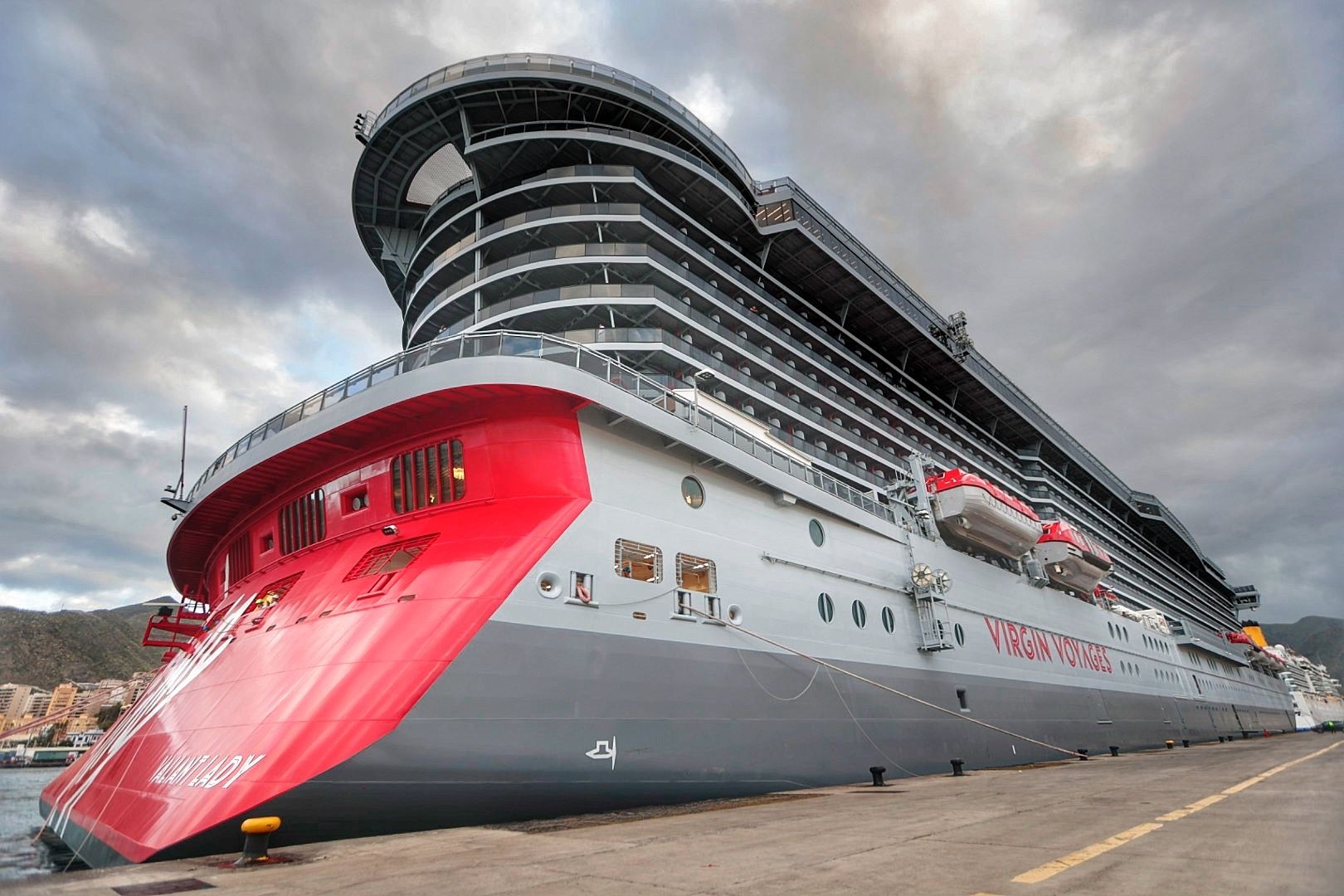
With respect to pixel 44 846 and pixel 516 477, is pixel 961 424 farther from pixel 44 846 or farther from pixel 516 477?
pixel 44 846

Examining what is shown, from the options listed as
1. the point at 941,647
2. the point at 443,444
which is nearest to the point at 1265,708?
the point at 941,647

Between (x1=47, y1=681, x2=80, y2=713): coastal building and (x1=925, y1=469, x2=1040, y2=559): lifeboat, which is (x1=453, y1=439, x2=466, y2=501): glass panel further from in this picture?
(x1=925, y1=469, x2=1040, y2=559): lifeboat

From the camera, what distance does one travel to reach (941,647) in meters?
19.0

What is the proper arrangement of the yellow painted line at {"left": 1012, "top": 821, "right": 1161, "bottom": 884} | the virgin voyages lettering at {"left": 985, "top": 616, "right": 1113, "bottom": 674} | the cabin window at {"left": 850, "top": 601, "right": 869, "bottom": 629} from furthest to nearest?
the virgin voyages lettering at {"left": 985, "top": 616, "right": 1113, "bottom": 674}
the cabin window at {"left": 850, "top": 601, "right": 869, "bottom": 629}
the yellow painted line at {"left": 1012, "top": 821, "right": 1161, "bottom": 884}

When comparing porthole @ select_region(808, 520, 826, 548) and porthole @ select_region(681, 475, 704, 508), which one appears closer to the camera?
porthole @ select_region(681, 475, 704, 508)

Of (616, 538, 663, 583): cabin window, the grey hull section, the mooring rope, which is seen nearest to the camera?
the grey hull section

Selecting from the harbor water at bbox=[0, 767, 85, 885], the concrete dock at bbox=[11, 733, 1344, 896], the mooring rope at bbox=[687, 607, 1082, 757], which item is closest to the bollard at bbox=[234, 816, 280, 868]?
the concrete dock at bbox=[11, 733, 1344, 896]

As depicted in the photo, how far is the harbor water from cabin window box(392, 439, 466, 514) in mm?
6885

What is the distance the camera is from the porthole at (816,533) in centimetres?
1697

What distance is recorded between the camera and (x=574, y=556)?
11375 mm

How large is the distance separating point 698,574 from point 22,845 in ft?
49.5

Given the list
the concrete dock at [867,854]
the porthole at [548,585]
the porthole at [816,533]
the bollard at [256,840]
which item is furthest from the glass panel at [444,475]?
the porthole at [816,533]

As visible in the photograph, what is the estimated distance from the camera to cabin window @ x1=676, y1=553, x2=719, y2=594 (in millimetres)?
13445

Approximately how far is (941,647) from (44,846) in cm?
2088
